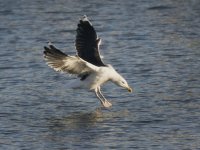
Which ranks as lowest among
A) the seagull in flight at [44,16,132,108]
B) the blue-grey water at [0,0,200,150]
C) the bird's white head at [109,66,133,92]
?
the blue-grey water at [0,0,200,150]

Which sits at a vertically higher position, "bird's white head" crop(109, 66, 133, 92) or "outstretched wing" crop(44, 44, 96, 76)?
"outstretched wing" crop(44, 44, 96, 76)

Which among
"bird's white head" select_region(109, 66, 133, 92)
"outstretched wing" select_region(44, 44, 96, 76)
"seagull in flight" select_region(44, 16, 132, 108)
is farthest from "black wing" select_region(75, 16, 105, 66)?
"outstretched wing" select_region(44, 44, 96, 76)

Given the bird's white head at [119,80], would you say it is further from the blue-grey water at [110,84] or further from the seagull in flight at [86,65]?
the blue-grey water at [110,84]

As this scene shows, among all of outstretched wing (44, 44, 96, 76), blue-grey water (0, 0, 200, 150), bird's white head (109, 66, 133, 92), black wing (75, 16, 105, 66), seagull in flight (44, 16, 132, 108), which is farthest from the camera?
bird's white head (109, 66, 133, 92)

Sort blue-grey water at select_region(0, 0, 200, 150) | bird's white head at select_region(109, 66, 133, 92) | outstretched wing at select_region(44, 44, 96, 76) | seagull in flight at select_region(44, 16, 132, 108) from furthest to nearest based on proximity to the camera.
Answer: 1. bird's white head at select_region(109, 66, 133, 92)
2. seagull in flight at select_region(44, 16, 132, 108)
3. outstretched wing at select_region(44, 44, 96, 76)
4. blue-grey water at select_region(0, 0, 200, 150)

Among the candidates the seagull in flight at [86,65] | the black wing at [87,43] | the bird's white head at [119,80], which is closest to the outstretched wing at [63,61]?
the seagull in flight at [86,65]

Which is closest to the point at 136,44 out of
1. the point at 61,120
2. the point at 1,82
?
the point at 1,82

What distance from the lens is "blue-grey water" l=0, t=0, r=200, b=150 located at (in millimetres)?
12672

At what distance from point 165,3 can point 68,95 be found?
905 cm

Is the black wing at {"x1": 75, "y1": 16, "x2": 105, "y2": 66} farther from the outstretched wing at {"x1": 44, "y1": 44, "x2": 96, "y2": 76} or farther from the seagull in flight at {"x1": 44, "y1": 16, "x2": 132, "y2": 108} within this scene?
the outstretched wing at {"x1": 44, "y1": 44, "x2": 96, "y2": 76}

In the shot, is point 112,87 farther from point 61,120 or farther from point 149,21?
point 149,21

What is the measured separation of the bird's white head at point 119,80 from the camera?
14750mm

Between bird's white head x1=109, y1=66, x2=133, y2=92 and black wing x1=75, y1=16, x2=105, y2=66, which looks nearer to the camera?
black wing x1=75, y1=16, x2=105, y2=66

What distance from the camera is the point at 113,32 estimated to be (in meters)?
21.1
